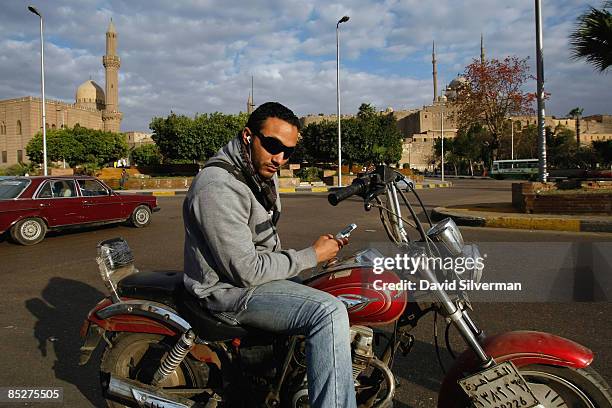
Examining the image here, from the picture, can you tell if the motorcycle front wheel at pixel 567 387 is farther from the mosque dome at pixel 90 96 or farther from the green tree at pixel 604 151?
the mosque dome at pixel 90 96

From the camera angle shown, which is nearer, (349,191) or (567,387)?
(567,387)

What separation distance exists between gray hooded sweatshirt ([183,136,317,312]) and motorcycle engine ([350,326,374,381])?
0.36 m

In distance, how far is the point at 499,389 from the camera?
194 cm

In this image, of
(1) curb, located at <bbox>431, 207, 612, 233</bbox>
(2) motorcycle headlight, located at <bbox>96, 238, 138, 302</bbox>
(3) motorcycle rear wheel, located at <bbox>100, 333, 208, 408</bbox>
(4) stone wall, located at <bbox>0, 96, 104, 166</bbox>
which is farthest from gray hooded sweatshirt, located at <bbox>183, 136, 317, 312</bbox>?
(4) stone wall, located at <bbox>0, 96, 104, 166</bbox>

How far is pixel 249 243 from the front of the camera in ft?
6.63

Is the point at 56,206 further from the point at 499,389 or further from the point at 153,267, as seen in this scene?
the point at 499,389

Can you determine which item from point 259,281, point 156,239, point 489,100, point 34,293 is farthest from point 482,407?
point 489,100

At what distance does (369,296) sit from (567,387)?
3.00 feet

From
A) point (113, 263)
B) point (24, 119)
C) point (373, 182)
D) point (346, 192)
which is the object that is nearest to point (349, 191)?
point (346, 192)

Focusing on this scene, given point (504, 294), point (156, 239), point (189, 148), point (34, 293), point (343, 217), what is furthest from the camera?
point (189, 148)

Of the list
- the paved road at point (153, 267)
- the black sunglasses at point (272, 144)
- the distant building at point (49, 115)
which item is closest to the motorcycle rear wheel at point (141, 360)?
the paved road at point (153, 267)

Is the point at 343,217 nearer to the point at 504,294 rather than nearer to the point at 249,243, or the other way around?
the point at 504,294

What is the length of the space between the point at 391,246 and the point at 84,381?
2.31 meters

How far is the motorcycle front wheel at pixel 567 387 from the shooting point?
1.95m
